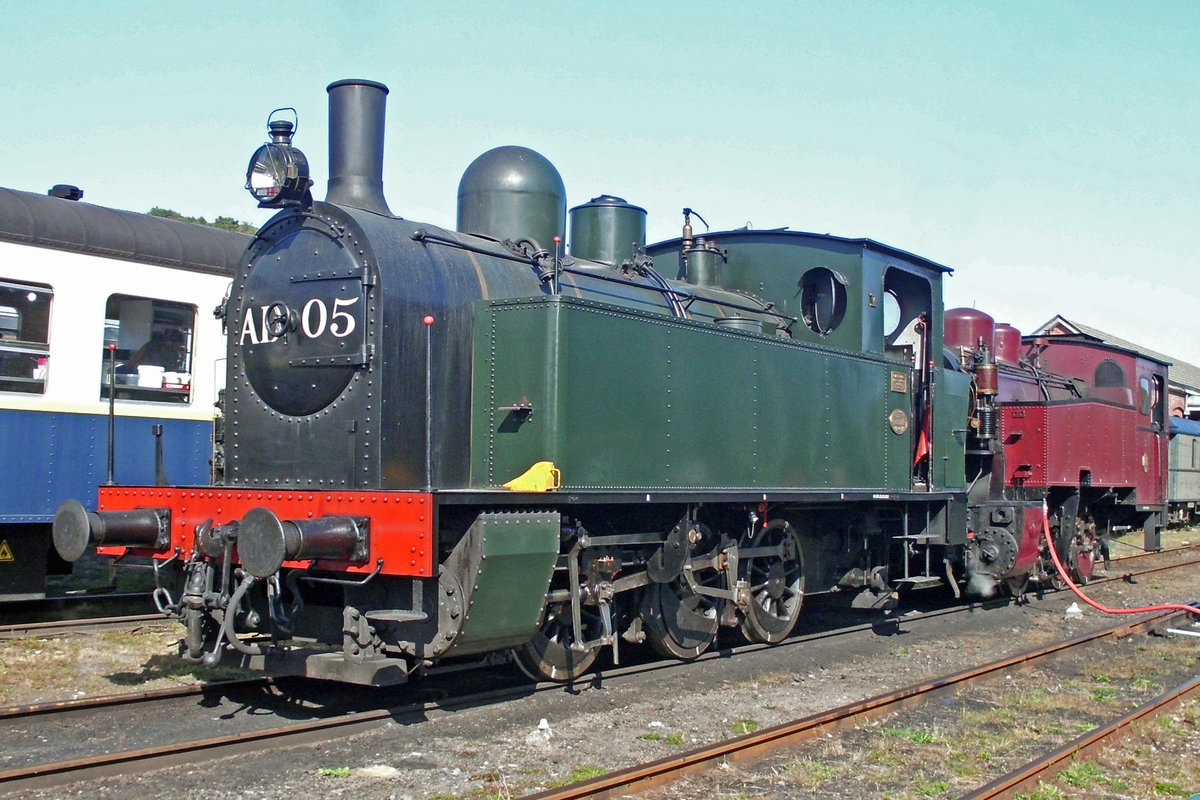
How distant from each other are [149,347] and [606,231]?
4.33m

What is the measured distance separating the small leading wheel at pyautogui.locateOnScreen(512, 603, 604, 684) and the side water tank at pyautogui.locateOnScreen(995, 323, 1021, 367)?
32.0ft

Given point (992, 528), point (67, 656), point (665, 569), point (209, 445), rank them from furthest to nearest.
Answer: point (992, 528) < point (209, 445) < point (67, 656) < point (665, 569)

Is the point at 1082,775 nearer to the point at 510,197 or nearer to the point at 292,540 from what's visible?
the point at 292,540

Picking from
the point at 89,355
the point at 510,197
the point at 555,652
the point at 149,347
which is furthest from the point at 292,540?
the point at 149,347

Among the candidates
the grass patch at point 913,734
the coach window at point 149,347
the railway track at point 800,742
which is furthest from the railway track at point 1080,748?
the coach window at point 149,347

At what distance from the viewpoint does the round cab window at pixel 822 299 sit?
9266 mm

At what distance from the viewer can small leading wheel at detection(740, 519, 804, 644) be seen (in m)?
8.74

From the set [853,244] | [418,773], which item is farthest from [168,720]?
[853,244]

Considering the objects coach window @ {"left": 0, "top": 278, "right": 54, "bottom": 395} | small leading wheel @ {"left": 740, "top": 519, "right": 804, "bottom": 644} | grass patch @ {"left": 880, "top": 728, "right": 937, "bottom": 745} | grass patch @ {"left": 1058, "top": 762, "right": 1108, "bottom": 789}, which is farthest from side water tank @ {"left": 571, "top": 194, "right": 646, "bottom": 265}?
grass patch @ {"left": 1058, "top": 762, "right": 1108, "bottom": 789}

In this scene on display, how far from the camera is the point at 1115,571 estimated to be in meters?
16.6

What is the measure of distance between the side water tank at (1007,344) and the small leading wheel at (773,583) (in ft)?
23.5

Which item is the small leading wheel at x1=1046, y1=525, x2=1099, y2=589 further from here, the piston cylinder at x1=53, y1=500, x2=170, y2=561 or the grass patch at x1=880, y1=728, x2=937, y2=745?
the piston cylinder at x1=53, y1=500, x2=170, y2=561

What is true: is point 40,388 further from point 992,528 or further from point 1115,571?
point 1115,571

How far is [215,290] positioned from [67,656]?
3.78m
